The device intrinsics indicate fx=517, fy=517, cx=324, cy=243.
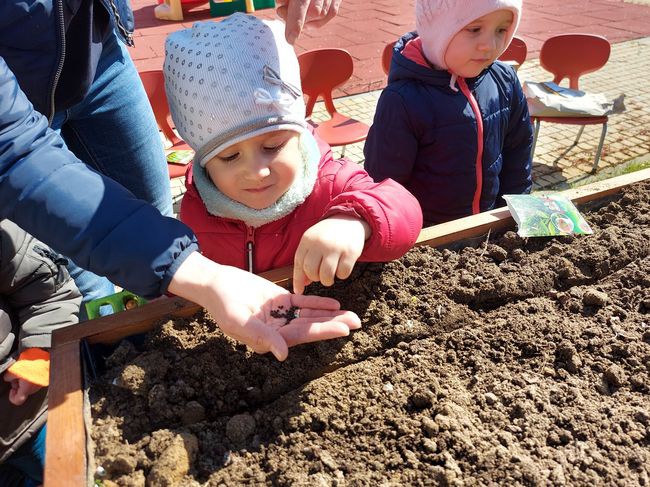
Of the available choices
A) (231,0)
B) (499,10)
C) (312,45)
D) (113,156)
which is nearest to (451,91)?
(499,10)

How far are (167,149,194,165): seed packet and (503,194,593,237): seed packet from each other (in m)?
2.57

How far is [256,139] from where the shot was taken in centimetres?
149

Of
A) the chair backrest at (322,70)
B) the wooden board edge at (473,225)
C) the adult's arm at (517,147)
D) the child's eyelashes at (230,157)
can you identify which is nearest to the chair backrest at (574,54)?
the chair backrest at (322,70)

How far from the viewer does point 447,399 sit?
4.00 ft

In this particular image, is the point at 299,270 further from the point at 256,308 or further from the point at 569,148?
the point at 569,148

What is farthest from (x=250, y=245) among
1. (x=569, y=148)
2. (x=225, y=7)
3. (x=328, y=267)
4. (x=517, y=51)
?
(x=225, y=7)

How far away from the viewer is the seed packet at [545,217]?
1.64m

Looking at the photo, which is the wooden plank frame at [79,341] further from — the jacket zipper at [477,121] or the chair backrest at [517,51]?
the chair backrest at [517,51]

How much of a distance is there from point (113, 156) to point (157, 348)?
1076mm

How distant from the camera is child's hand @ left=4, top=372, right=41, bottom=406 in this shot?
158 centimetres

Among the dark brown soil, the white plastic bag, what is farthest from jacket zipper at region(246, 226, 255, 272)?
the white plastic bag

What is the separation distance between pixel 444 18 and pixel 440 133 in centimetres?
46

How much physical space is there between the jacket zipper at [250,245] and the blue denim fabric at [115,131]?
0.72m

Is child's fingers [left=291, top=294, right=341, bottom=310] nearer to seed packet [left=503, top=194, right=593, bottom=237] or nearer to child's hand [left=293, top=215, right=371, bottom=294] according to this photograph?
child's hand [left=293, top=215, right=371, bottom=294]
